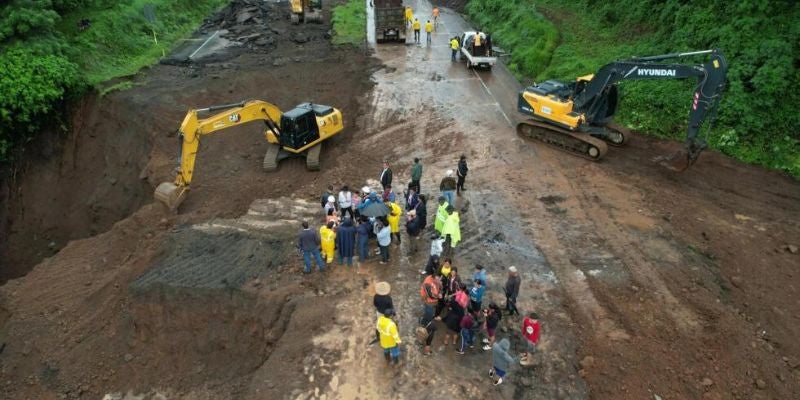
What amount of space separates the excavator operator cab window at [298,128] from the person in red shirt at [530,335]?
10491 mm

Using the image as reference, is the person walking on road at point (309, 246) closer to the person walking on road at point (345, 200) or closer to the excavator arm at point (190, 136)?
the person walking on road at point (345, 200)

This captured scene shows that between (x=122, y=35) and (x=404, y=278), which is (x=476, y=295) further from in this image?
(x=122, y=35)

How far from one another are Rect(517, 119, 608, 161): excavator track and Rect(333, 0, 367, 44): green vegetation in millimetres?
15476

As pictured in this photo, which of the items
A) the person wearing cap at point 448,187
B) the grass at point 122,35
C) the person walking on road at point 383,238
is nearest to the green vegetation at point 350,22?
the grass at point 122,35

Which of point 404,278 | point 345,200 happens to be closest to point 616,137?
point 345,200

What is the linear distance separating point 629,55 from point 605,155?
24.3 ft

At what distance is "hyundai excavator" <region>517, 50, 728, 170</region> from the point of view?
600 inches

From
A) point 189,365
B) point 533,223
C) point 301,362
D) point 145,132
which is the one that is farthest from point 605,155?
point 145,132

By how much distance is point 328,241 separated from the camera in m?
11.8

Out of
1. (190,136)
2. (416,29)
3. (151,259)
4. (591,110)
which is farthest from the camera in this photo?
(416,29)

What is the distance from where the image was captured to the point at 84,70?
2358 centimetres

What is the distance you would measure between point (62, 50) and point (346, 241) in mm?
19876

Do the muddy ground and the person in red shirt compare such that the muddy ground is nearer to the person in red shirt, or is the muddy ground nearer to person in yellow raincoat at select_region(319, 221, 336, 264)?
the person in red shirt

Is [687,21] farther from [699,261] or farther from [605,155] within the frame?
[699,261]
